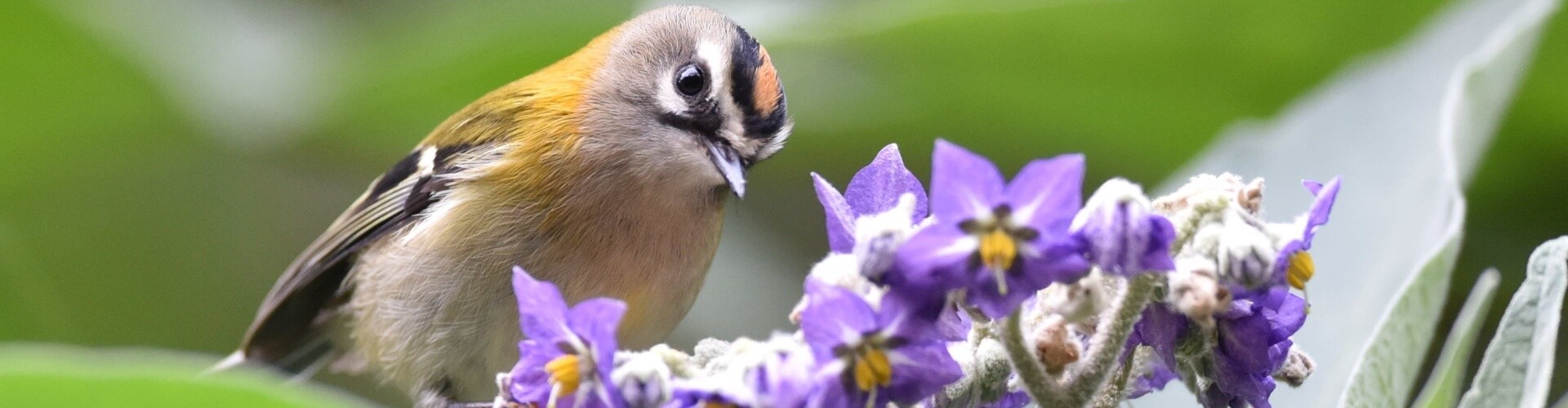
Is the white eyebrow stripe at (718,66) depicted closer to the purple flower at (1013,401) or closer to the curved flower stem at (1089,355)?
the purple flower at (1013,401)

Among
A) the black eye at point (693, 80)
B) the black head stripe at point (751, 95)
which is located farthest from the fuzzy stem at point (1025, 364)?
the black eye at point (693, 80)

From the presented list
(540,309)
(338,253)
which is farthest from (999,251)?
(338,253)

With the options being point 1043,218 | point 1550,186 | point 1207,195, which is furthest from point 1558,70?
point 1043,218

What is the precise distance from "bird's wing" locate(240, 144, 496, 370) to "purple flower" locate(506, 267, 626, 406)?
1.32 metres

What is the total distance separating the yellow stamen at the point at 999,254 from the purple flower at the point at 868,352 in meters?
0.06

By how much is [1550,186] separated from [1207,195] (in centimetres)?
121

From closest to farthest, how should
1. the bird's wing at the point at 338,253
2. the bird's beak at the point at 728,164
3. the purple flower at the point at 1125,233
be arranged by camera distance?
the purple flower at the point at 1125,233 → the bird's beak at the point at 728,164 → the bird's wing at the point at 338,253

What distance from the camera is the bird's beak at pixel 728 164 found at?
181cm

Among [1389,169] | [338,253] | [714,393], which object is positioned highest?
[714,393]

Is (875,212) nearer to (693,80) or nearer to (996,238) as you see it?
(996,238)

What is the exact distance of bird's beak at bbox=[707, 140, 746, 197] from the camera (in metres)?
1.81

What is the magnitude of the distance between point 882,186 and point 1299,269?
12.7 inches

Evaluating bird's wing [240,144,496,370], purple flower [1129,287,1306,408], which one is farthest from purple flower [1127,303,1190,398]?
bird's wing [240,144,496,370]

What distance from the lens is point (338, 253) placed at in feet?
7.79
